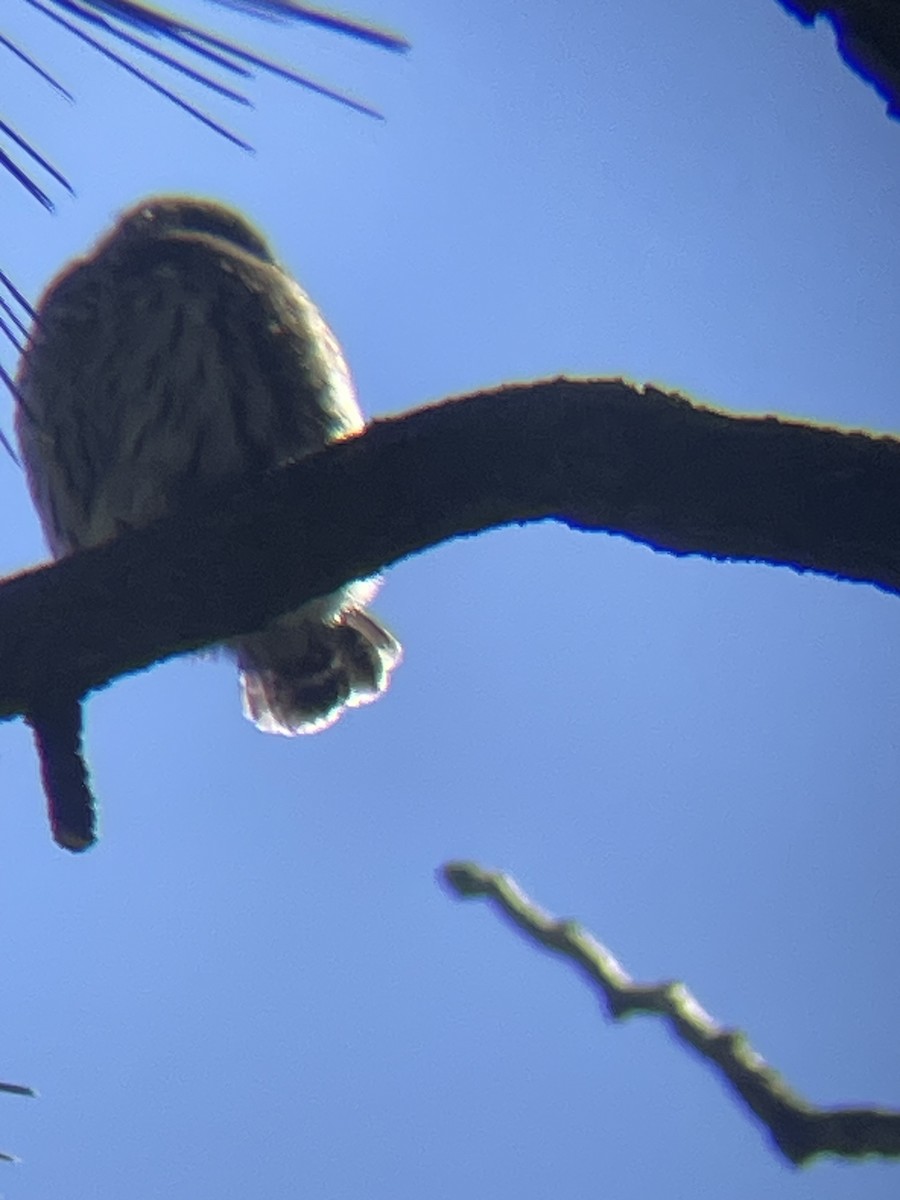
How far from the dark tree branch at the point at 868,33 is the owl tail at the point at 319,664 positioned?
2773 mm

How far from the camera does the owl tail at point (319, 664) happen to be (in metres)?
4.44

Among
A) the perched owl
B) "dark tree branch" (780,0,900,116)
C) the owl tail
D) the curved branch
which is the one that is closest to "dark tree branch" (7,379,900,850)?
the curved branch

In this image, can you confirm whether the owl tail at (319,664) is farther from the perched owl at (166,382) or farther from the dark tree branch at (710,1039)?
the dark tree branch at (710,1039)

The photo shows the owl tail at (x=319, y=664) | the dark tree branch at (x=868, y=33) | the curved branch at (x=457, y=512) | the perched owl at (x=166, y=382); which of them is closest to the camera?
the dark tree branch at (x=868, y=33)

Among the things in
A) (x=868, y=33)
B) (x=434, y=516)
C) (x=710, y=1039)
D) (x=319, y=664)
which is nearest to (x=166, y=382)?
(x=319, y=664)

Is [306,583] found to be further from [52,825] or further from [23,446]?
[23,446]

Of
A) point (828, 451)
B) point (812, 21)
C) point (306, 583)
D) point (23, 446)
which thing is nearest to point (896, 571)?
point (828, 451)

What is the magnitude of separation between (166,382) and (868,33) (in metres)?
2.35

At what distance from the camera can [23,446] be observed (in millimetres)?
4086

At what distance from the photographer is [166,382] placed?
3729 mm

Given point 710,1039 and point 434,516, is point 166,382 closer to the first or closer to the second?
point 434,516

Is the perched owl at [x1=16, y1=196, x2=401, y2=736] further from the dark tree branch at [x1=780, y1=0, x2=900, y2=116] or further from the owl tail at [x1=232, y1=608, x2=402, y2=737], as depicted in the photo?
the dark tree branch at [x1=780, y1=0, x2=900, y2=116]

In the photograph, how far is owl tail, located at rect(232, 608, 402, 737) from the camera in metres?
4.44

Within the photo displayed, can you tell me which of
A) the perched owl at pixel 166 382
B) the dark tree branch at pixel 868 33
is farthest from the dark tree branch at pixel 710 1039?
the dark tree branch at pixel 868 33
